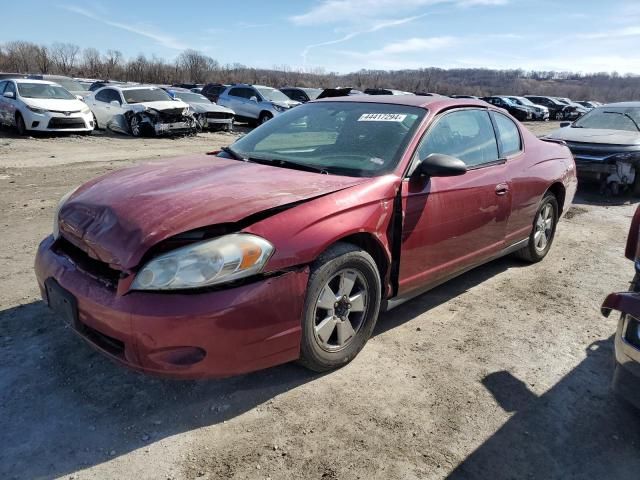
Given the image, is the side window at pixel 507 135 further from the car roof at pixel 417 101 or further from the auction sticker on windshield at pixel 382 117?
the auction sticker on windshield at pixel 382 117

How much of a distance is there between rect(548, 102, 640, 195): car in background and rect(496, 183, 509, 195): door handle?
17.2ft

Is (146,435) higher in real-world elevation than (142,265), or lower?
lower

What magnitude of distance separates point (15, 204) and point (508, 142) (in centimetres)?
599

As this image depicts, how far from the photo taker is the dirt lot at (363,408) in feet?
7.23

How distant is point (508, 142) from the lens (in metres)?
4.31

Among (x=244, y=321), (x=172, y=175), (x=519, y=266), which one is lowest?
(x=519, y=266)

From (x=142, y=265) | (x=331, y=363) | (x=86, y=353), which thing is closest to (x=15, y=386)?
(x=86, y=353)

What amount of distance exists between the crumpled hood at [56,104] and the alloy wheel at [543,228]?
13.2 m

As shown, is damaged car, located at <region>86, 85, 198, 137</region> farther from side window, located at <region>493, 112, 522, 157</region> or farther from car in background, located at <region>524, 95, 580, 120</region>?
car in background, located at <region>524, 95, 580, 120</region>

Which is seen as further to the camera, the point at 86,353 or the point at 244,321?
the point at 86,353

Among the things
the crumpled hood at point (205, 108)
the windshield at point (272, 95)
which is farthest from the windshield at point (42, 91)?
the windshield at point (272, 95)

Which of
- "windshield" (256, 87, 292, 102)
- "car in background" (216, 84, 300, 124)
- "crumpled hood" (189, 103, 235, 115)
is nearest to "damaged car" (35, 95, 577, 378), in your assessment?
"crumpled hood" (189, 103, 235, 115)

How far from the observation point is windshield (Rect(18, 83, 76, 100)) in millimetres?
13688

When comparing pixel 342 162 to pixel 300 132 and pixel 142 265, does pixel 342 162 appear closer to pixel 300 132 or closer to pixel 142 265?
pixel 300 132
